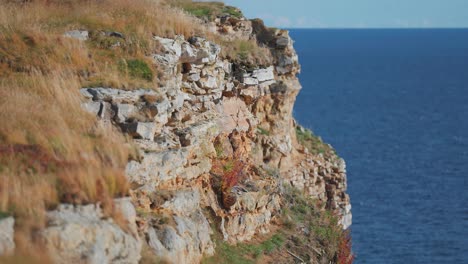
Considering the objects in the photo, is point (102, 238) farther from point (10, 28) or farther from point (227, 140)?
point (227, 140)

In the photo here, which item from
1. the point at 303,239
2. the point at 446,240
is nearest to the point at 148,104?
the point at 303,239

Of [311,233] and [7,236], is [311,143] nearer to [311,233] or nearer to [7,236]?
[311,233]

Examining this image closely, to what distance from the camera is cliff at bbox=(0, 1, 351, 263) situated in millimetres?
14422

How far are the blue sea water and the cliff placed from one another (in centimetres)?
1790

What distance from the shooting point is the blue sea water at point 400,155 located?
48.8 meters

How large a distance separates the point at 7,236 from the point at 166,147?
668 centimetres

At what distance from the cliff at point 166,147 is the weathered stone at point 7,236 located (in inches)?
0.8

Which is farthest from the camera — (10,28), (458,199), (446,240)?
(458,199)

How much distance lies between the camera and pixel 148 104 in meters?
19.2

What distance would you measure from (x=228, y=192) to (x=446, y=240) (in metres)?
29.5

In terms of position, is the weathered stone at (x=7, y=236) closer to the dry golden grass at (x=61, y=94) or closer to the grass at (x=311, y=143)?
the dry golden grass at (x=61, y=94)

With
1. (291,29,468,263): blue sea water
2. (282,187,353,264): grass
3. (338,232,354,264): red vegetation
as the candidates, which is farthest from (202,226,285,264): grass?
(291,29,468,263): blue sea water

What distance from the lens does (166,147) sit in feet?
63.1

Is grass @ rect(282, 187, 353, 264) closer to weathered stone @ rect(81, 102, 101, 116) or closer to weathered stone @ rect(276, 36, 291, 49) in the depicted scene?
weathered stone @ rect(276, 36, 291, 49)
